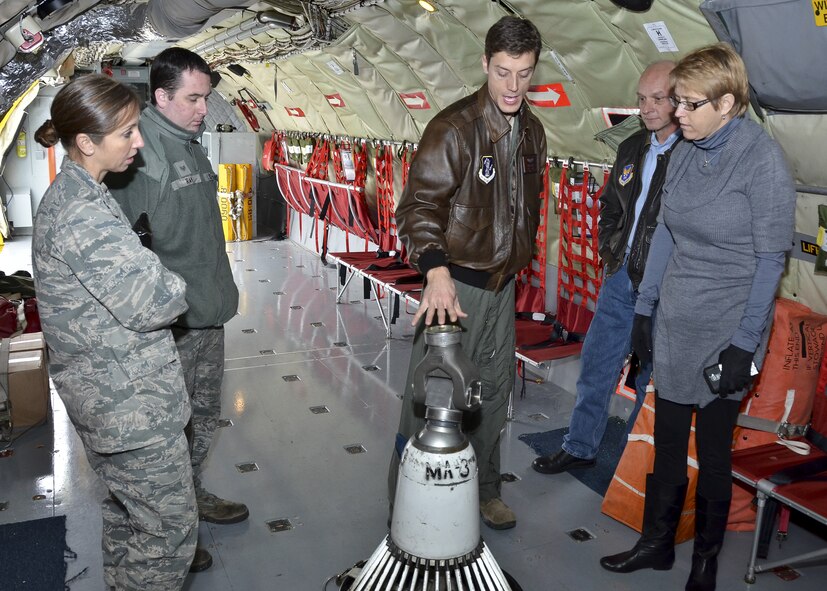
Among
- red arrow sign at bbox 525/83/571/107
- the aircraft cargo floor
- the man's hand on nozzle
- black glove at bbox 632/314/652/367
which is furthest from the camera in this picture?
red arrow sign at bbox 525/83/571/107

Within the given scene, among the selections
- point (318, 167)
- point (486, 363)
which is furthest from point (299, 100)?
point (486, 363)

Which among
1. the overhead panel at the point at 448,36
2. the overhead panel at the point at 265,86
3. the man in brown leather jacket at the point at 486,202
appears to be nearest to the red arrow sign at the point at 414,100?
the overhead panel at the point at 448,36

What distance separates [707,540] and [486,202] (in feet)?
5.07

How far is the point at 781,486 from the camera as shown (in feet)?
9.81

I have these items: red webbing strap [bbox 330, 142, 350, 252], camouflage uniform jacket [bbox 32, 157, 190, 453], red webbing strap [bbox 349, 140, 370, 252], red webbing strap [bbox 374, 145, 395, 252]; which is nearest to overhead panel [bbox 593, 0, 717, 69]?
camouflage uniform jacket [bbox 32, 157, 190, 453]

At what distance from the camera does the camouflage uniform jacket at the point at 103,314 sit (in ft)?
6.79

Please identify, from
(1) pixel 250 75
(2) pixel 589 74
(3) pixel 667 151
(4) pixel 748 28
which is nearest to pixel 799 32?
(4) pixel 748 28

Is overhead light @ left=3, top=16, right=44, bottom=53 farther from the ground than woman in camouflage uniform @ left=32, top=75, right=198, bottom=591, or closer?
farther from the ground

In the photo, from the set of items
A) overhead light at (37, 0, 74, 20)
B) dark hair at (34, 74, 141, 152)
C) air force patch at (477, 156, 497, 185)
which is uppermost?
overhead light at (37, 0, 74, 20)

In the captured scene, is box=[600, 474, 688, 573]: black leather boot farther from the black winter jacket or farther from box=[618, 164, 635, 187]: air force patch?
box=[618, 164, 635, 187]: air force patch

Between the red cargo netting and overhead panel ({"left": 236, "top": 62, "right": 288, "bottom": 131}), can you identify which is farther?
overhead panel ({"left": 236, "top": 62, "right": 288, "bottom": 131})

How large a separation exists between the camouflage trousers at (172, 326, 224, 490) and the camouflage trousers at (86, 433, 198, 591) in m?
Result: 0.70

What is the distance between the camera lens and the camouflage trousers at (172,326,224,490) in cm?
308

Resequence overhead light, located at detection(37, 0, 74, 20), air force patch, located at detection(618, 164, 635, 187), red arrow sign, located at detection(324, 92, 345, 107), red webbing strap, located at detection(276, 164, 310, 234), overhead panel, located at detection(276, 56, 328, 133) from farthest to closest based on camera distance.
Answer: red webbing strap, located at detection(276, 164, 310, 234) < overhead panel, located at detection(276, 56, 328, 133) < red arrow sign, located at detection(324, 92, 345, 107) < overhead light, located at detection(37, 0, 74, 20) < air force patch, located at detection(618, 164, 635, 187)
